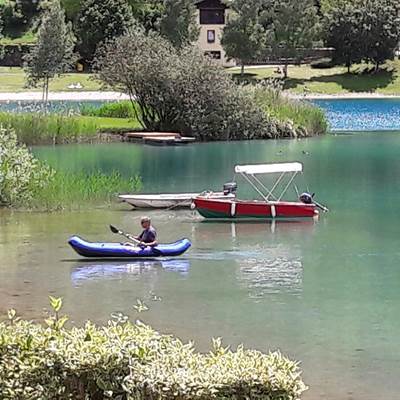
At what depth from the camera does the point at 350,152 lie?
169ft

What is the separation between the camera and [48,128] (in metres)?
53.3

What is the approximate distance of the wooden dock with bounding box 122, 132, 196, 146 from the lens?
55000 millimetres

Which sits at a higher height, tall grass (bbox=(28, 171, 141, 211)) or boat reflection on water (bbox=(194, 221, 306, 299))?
tall grass (bbox=(28, 171, 141, 211))

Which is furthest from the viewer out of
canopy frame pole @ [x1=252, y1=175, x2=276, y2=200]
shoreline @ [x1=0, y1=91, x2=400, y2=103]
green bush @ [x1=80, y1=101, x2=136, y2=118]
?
shoreline @ [x1=0, y1=91, x2=400, y2=103]

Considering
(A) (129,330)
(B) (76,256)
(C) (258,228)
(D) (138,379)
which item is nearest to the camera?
(D) (138,379)

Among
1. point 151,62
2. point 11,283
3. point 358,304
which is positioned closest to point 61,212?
point 11,283

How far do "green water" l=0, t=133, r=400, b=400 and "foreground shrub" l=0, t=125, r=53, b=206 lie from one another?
0.92m

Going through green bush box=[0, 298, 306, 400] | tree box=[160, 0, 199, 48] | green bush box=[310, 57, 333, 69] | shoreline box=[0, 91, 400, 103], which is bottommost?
shoreline box=[0, 91, 400, 103]

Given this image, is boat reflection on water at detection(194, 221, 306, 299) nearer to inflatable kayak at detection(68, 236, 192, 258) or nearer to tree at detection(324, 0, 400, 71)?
inflatable kayak at detection(68, 236, 192, 258)

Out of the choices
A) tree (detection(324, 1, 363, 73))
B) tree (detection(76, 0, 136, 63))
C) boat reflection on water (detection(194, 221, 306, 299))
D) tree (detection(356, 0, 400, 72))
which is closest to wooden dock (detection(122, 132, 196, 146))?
boat reflection on water (detection(194, 221, 306, 299))

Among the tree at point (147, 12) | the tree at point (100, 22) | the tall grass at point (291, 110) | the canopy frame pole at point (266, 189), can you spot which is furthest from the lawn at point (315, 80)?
the canopy frame pole at point (266, 189)

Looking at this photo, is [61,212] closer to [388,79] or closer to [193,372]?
[193,372]

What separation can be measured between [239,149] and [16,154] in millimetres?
25109

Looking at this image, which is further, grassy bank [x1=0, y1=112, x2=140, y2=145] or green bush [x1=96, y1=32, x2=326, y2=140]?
green bush [x1=96, y1=32, x2=326, y2=140]
